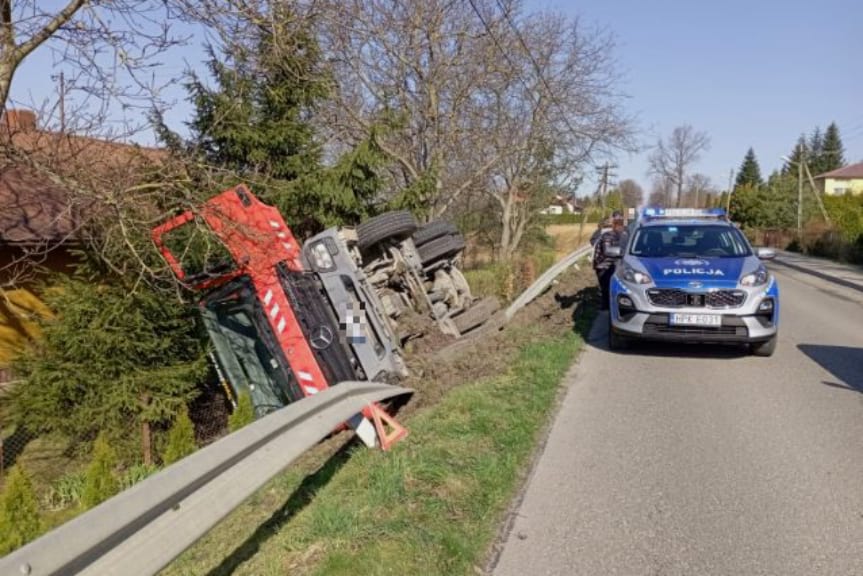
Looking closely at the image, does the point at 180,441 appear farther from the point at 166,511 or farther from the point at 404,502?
the point at 166,511

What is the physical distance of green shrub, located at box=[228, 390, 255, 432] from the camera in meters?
7.25

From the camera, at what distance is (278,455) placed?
11.3 feet

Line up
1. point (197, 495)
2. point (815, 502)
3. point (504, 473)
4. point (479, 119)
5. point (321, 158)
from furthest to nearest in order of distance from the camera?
1. point (479, 119)
2. point (321, 158)
3. point (504, 473)
4. point (815, 502)
5. point (197, 495)

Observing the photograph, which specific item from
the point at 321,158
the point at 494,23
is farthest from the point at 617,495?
the point at 494,23

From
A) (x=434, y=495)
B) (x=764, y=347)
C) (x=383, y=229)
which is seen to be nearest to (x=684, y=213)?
(x=764, y=347)

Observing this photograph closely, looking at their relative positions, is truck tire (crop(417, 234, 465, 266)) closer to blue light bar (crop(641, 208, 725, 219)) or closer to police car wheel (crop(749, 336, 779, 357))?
blue light bar (crop(641, 208, 725, 219))

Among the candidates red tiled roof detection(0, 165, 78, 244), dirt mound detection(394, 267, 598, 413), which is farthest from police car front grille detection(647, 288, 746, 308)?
red tiled roof detection(0, 165, 78, 244)

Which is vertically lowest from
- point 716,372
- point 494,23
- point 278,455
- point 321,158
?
point 716,372

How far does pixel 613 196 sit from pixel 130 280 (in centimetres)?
8102

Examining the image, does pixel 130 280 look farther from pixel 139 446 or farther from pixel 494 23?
pixel 494 23

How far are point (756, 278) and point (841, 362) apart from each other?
4.57ft

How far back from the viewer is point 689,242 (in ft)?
31.6

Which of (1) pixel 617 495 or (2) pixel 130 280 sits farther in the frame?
(2) pixel 130 280

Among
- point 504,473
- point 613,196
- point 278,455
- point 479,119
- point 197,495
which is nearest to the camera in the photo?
point 197,495
